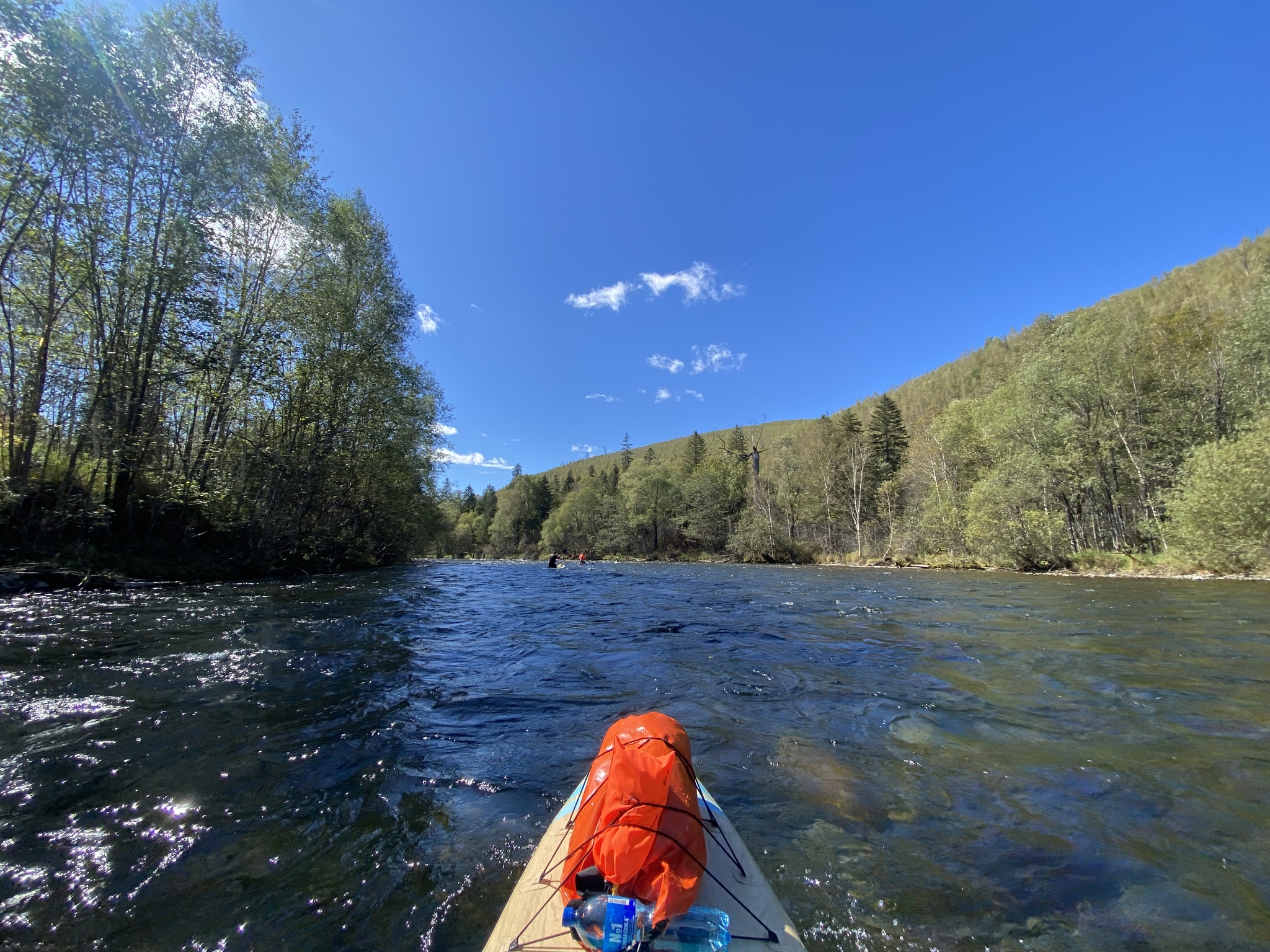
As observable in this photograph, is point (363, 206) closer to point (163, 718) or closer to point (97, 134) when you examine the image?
point (97, 134)

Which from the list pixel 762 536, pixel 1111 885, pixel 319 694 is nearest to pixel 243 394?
pixel 319 694

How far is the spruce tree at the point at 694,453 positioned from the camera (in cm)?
7606

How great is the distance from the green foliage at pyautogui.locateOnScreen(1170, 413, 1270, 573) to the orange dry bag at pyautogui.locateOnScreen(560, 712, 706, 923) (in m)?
22.2

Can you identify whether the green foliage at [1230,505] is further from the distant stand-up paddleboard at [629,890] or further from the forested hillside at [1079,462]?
the distant stand-up paddleboard at [629,890]

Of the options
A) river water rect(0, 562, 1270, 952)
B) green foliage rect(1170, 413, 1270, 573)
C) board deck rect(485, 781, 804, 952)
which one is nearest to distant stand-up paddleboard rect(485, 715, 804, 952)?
board deck rect(485, 781, 804, 952)

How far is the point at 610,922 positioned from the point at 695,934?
36cm

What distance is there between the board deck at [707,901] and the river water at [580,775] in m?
0.41

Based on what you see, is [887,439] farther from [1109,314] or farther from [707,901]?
[707,901]

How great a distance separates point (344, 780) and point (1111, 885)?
206 inches

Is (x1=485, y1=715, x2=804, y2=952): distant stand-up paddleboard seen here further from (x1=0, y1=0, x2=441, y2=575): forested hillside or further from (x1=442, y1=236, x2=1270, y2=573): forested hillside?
(x1=442, y1=236, x2=1270, y2=573): forested hillside

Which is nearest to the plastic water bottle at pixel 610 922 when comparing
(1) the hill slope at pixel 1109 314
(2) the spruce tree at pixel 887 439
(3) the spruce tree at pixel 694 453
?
(1) the hill slope at pixel 1109 314

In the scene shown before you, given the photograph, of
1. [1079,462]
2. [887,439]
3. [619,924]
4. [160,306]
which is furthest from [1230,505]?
[887,439]

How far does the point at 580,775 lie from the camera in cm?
A: 422

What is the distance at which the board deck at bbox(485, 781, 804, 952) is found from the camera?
2.04m
